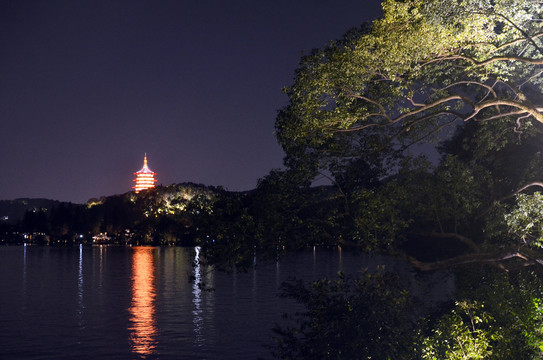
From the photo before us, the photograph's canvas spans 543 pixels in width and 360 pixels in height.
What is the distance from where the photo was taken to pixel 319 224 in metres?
15.3

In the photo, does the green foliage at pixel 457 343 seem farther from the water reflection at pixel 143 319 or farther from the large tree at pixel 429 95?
the water reflection at pixel 143 319

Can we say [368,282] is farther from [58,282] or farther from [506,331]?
[58,282]

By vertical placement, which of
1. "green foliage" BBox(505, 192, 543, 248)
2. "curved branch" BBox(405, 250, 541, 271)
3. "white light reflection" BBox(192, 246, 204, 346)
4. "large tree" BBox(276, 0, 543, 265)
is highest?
"large tree" BBox(276, 0, 543, 265)

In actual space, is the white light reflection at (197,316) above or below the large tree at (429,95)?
below

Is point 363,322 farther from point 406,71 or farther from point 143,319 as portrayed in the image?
point 143,319

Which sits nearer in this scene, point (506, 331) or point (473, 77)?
point (506, 331)

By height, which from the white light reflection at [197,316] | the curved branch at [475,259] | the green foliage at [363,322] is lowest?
the white light reflection at [197,316]

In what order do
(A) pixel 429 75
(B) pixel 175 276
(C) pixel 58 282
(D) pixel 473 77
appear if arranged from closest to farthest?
1. (A) pixel 429 75
2. (D) pixel 473 77
3. (C) pixel 58 282
4. (B) pixel 175 276

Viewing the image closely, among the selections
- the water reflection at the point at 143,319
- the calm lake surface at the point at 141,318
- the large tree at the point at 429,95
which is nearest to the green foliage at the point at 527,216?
the large tree at the point at 429,95

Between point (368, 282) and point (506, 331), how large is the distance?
4.23 meters

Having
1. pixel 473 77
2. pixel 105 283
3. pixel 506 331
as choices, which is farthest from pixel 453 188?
pixel 105 283

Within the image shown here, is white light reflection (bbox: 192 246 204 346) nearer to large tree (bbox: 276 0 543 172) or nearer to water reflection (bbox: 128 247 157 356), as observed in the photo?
water reflection (bbox: 128 247 157 356)

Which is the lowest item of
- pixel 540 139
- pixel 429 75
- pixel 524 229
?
pixel 524 229

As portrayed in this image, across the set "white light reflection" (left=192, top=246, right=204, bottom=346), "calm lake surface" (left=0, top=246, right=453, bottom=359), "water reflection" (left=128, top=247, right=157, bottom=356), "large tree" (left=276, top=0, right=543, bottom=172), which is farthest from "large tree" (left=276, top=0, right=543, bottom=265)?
"water reflection" (left=128, top=247, right=157, bottom=356)
